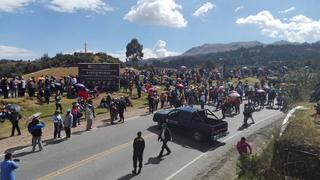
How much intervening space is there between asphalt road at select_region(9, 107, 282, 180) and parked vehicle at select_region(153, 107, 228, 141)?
1.55 ft

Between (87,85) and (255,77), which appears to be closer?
(87,85)

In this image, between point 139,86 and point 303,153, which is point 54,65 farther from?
point 303,153

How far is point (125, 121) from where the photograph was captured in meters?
29.6

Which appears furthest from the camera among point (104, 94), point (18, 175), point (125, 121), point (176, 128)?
point (104, 94)

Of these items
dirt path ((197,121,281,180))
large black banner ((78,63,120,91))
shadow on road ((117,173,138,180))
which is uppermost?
large black banner ((78,63,120,91))

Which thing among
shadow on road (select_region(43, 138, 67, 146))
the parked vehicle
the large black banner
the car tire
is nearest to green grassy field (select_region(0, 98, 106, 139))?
the large black banner

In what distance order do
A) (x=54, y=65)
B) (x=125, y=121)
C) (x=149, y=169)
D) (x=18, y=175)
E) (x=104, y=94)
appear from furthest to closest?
(x=54, y=65) → (x=104, y=94) → (x=125, y=121) → (x=149, y=169) → (x=18, y=175)

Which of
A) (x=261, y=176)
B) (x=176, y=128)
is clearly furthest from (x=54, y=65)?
(x=261, y=176)

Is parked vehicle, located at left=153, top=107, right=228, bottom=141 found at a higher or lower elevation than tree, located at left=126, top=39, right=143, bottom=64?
lower

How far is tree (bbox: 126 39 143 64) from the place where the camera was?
99.6 metres

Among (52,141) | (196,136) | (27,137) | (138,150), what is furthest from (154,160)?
(27,137)

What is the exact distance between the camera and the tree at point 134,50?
99.6m

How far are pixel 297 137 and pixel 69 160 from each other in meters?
10.2

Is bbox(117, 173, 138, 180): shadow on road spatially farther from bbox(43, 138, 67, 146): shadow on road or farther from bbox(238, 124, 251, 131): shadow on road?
bbox(238, 124, 251, 131): shadow on road
